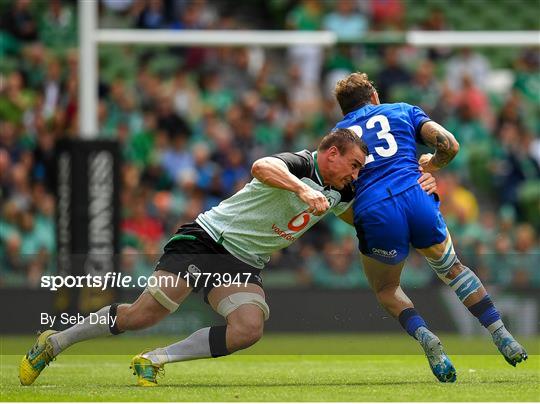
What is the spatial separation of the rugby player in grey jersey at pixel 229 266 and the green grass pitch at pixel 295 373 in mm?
238

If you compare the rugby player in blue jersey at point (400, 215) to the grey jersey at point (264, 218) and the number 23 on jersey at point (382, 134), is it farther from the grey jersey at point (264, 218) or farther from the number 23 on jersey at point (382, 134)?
the grey jersey at point (264, 218)

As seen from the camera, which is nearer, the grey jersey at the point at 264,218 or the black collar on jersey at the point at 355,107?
the grey jersey at the point at 264,218

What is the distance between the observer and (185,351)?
816cm

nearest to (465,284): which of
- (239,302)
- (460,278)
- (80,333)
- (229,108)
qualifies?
(460,278)

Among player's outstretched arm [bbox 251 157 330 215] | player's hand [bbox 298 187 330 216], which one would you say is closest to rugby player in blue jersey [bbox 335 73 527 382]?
player's outstretched arm [bbox 251 157 330 215]

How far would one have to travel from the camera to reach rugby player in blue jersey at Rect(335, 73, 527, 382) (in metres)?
8.60

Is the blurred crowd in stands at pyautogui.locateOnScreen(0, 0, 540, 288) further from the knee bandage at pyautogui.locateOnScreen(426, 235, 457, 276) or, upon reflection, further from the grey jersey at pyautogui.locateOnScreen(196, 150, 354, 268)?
the grey jersey at pyautogui.locateOnScreen(196, 150, 354, 268)

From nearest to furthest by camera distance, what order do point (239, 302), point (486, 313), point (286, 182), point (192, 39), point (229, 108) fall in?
point (286, 182) → point (239, 302) → point (486, 313) → point (192, 39) → point (229, 108)

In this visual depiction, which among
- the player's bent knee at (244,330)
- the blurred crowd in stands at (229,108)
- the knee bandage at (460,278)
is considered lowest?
the blurred crowd in stands at (229,108)

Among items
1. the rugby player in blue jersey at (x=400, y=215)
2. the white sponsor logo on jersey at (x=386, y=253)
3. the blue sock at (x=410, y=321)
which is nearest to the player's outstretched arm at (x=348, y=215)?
the rugby player in blue jersey at (x=400, y=215)

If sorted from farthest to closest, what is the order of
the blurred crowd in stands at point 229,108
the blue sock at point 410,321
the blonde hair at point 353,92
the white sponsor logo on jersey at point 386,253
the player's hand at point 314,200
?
the blurred crowd in stands at point 229,108 < the blonde hair at point 353,92 < the white sponsor logo on jersey at point 386,253 < the blue sock at point 410,321 < the player's hand at point 314,200

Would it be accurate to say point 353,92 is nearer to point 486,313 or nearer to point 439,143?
point 439,143

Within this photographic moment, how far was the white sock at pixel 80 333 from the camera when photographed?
26.9 feet

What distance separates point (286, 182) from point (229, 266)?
2.50 feet
